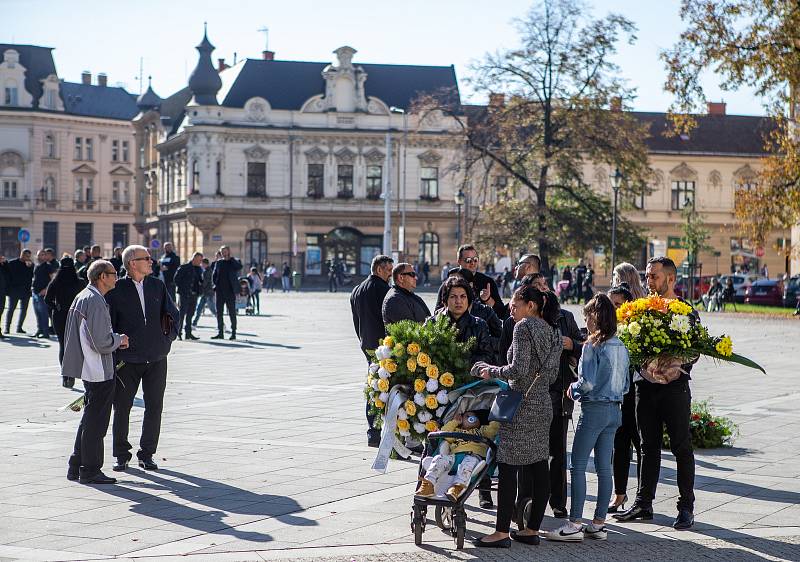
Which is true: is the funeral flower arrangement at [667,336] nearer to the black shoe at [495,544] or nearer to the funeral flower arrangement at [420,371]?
the funeral flower arrangement at [420,371]

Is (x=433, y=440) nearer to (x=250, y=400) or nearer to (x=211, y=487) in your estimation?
(x=211, y=487)

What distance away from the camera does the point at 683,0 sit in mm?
38125

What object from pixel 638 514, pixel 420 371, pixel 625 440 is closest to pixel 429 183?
pixel 625 440

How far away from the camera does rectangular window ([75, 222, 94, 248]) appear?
97.2 m

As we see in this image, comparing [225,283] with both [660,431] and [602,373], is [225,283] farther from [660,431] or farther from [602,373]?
[602,373]

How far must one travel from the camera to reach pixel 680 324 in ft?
28.8

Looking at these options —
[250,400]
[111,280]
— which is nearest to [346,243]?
[250,400]

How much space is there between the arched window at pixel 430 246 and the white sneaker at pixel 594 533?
65.6m

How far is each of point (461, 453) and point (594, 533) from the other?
1.05 meters

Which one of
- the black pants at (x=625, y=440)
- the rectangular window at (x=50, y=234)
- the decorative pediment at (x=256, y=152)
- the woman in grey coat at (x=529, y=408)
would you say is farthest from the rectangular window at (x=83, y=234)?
the woman in grey coat at (x=529, y=408)

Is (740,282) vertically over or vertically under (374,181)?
under

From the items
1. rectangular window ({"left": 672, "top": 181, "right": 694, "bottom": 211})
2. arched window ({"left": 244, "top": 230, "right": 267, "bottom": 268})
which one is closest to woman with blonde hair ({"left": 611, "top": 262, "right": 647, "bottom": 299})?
arched window ({"left": 244, "top": 230, "right": 267, "bottom": 268})

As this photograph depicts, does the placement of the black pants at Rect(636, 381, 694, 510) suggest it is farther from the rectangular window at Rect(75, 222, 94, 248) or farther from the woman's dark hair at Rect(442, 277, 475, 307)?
the rectangular window at Rect(75, 222, 94, 248)

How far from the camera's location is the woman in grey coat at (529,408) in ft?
26.6
